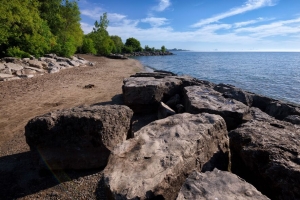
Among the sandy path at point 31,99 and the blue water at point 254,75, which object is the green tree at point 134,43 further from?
the sandy path at point 31,99

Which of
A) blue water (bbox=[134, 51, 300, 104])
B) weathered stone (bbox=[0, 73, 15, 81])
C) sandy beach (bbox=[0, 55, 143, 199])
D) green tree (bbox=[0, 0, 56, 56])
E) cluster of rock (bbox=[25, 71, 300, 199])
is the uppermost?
green tree (bbox=[0, 0, 56, 56])

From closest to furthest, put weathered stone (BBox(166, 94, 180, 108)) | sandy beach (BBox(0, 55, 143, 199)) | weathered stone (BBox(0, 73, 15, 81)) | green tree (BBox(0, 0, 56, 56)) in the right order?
sandy beach (BBox(0, 55, 143, 199))
weathered stone (BBox(166, 94, 180, 108))
weathered stone (BBox(0, 73, 15, 81))
green tree (BBox(0, 0, 56, 56))

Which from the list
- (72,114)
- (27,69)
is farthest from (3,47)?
(72,114)

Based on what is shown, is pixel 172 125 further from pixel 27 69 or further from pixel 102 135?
pixel 27 69

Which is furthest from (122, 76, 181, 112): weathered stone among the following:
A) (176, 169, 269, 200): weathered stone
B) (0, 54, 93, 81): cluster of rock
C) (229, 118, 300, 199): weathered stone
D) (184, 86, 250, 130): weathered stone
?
(0, 54, 93, 81): cluster of rock

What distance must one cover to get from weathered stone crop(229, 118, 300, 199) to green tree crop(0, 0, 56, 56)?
2101cm

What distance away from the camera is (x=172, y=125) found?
3.77 metres

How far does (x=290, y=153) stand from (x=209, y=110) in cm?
236

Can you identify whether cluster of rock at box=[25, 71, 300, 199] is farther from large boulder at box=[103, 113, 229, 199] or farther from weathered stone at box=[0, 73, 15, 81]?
weathered stone at box=[0, 73, 15, 81]

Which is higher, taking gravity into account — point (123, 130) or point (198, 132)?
point (198, 132)

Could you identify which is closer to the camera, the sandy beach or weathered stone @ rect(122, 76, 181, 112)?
the sandy beach

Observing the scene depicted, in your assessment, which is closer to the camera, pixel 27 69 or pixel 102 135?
pixel 102 135

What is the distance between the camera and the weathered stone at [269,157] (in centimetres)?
262

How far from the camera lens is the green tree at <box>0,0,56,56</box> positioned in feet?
58.3
